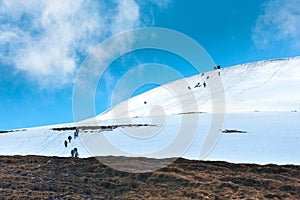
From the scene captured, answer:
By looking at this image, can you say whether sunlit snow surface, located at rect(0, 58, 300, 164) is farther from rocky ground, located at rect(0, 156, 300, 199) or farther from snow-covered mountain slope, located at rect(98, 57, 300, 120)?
rocky ground, located at rect(0, 156, 300, 199)

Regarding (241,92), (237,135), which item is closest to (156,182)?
(237,135)

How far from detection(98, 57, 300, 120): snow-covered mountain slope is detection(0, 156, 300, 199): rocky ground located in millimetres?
26783

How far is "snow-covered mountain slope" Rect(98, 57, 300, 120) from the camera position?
44.9 meters

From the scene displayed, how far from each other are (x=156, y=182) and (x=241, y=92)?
4661 cm

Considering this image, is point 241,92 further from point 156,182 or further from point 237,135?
point 156,182

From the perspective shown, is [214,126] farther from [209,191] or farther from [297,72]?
[297,72]

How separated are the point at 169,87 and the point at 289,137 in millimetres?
61195

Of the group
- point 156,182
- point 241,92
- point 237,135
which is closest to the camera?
point 156,182

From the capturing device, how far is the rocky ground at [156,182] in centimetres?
1131

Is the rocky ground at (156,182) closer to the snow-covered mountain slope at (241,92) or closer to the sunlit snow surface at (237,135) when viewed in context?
the sunlit snow surface at (237,135)

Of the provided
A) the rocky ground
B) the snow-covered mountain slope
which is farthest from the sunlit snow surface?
the rocky ground

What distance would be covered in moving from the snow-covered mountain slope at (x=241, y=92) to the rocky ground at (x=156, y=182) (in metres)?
26.8

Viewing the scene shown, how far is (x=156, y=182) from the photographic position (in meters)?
13.2

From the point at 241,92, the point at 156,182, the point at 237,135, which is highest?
the point at 241,92
